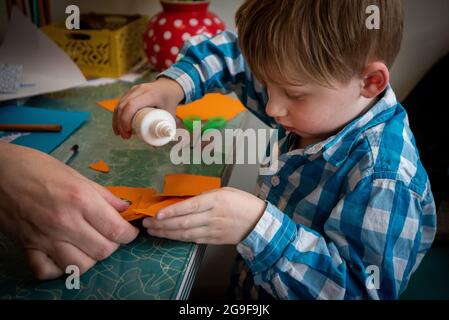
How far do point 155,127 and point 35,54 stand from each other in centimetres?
59

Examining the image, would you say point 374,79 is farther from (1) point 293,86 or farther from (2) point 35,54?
(2) point 35,54

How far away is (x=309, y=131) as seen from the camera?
0.57m

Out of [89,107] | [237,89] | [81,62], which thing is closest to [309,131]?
[237,89]

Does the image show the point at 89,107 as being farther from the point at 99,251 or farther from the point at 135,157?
the point at 99,251

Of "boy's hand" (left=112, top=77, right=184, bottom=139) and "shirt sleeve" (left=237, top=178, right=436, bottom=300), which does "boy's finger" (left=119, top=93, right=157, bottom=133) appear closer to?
"boy's hand" (left=112, top=77, right=184, bottom=139)

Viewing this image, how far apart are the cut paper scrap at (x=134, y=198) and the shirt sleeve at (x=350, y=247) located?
0.43 ft

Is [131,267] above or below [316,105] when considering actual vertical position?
below

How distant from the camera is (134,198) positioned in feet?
1.78

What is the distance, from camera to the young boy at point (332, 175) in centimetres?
47

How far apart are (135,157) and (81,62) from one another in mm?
Answer: 475

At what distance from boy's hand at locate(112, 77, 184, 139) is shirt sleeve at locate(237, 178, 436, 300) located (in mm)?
258

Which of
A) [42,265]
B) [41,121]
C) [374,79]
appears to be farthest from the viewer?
[41,121]

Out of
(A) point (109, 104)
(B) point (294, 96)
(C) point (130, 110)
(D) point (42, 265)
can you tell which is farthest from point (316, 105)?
(A) point (109, 104)
